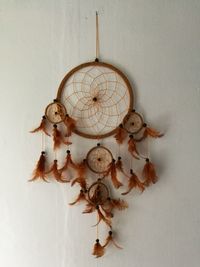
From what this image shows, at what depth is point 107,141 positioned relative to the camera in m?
1.22

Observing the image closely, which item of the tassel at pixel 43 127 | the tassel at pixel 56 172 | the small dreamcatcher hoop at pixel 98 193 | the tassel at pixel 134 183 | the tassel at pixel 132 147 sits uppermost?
the tassel at pixel 43 127

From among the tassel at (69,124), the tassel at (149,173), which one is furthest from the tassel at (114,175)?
the tassel at (69,124)

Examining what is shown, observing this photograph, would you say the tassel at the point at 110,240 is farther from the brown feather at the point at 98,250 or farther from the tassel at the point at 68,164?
the tassel at the point at 68,164

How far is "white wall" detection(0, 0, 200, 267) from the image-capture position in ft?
3.90

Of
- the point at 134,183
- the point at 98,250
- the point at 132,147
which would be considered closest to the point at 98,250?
the point at 98,250

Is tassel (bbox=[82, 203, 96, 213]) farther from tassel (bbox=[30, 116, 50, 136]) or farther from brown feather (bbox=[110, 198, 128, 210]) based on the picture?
tassel (bbox=[30, 116, 50, 136])

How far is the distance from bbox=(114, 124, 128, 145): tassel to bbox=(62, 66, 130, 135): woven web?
0.12ft

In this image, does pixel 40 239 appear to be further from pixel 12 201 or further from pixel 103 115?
pixel 103 115

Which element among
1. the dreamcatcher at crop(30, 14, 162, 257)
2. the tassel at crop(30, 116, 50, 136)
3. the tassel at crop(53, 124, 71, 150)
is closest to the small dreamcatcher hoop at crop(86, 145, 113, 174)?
the dreamcatcher at crop(30, 14, 162, 257)

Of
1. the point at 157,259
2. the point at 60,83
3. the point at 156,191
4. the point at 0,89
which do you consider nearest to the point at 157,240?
the point at 157,259

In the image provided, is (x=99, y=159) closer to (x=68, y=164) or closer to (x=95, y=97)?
(x=68, y=164)

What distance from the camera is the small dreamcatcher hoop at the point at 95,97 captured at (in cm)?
123

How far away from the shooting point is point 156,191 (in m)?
1.20

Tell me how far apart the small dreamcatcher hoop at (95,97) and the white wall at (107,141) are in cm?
4
